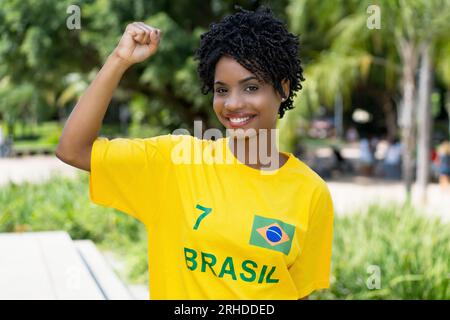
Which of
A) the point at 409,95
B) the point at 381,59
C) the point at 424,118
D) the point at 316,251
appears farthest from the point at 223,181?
the point at 381,59

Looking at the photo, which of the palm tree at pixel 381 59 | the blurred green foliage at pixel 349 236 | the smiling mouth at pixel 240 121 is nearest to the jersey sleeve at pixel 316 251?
the smiling mouth at pixel 240 121

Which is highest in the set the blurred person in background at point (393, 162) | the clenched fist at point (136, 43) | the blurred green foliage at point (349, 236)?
the clenched fist at point (136, 43)

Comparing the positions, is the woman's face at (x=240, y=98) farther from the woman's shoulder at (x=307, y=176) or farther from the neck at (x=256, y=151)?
the woman's shoulder at (x=307, y=176)

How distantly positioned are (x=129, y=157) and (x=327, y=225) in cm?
57

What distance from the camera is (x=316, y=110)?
10656 millimetres

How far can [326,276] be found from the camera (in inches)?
71.2

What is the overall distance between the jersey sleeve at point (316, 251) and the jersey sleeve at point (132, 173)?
40 centimetres

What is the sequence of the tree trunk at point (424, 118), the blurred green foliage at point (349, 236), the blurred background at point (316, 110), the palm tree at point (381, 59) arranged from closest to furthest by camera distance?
1. the blurred green foliage at point (349, 236)
2. the blurred background at point (316, 110)
3. the palm tree at point (381, 59)
4. the tree trunk at point (424, 118)

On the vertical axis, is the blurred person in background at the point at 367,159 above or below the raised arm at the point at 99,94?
below

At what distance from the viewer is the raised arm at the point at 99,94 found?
151 cm

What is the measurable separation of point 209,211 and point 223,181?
94mm

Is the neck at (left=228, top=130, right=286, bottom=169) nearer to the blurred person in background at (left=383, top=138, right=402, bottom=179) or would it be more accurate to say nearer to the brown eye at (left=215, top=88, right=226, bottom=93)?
the brown eye at (left=215, top=88, right=226, bottom=93)

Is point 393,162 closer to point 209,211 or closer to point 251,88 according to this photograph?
point 251,88

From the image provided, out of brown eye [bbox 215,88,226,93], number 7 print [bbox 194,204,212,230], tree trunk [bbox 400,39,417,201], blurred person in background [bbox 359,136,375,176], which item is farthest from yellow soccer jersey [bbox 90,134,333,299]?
blurred person in background [bbox 359,136,375,176]
